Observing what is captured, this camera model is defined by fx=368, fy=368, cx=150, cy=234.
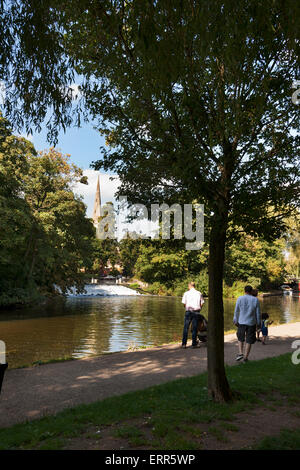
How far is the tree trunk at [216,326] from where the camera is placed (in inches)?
213

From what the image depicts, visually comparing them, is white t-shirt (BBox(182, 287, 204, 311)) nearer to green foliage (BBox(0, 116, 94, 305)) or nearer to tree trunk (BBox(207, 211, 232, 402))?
tree trunk (BBox(207, 211, 232, 402))

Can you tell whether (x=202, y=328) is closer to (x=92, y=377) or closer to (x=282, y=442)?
(x=92, y=377)

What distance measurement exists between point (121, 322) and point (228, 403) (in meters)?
14.6

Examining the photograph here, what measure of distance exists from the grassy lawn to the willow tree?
511 millimetres

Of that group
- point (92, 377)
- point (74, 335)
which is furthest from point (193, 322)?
point (74, 335)

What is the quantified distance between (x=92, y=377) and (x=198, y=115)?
538 centimetres

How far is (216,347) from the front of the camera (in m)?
5.53

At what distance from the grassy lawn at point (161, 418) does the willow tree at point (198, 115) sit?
51 cm

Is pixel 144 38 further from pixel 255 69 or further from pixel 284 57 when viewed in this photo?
pixel 284 57

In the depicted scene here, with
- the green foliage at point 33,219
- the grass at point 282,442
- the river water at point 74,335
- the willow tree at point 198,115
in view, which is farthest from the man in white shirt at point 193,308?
the green foliage at point 33,219

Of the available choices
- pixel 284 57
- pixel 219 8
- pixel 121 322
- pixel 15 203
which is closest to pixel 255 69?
pixel 284 57

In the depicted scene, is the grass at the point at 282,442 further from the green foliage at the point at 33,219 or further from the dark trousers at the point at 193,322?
the green foliage at the point at 33,219

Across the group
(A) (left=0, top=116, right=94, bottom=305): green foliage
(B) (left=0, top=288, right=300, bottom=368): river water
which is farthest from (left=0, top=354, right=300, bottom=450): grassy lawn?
(A) (left=0, top=116, right=94, bottom=305): green foliage

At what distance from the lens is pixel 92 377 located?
291 inches
